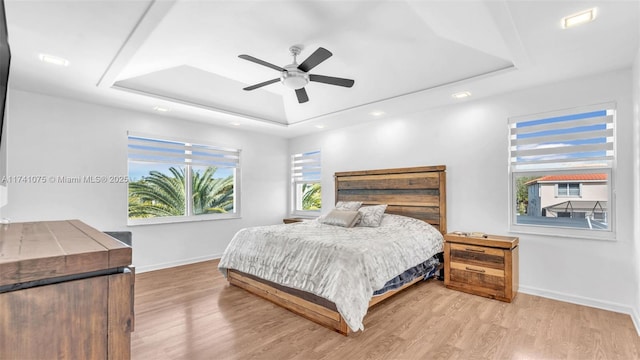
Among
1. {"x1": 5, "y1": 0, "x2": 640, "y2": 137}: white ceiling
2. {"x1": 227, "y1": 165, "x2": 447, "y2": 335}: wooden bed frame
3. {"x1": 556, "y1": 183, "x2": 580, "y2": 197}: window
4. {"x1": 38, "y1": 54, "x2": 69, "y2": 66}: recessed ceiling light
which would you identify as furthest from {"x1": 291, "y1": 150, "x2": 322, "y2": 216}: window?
{"x1": 38, "y1": 54, "x2": 69, "y2": 66}: recessed ceiling light

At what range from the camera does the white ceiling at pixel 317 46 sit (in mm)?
2148

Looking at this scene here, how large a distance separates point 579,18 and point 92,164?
546 cm

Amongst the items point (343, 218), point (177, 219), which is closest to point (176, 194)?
point (177, 219)

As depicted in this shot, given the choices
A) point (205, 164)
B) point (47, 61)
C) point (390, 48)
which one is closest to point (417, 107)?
point (390, 48)

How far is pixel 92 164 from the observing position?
13.3 ft

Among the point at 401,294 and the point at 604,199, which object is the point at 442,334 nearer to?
the point at 401,294

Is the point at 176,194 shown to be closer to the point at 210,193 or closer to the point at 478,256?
the point at 210,193

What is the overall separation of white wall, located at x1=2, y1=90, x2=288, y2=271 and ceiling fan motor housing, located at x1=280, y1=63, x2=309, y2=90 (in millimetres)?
2825

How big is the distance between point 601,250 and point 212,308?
4.12 meters

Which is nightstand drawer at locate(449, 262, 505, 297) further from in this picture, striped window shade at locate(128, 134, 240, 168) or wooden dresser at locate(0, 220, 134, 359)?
striped window shade at locate(128, 134, 240, 168)

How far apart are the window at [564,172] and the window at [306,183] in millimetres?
3427

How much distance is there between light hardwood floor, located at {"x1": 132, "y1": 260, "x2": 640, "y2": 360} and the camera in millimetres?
2238

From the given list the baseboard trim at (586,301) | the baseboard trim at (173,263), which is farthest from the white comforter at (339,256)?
the baseboard trim at (173,263)

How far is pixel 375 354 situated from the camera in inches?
87.0
